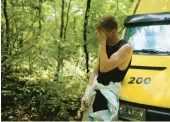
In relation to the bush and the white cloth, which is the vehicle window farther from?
the bush

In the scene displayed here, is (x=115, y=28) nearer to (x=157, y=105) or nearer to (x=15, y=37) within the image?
(x=157, y=105)

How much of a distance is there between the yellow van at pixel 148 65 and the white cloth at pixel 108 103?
0.34 m

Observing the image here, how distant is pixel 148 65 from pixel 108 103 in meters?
0.92

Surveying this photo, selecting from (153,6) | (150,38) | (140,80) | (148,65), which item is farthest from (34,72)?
Result: (140,80)

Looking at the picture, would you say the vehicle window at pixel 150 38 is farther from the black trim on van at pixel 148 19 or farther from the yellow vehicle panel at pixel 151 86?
the yellow vehicle panel at pixel 151 86

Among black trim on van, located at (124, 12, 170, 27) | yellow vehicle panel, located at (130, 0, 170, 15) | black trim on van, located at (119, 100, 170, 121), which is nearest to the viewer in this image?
black trim on van, located at (119, 100, 170, 121)

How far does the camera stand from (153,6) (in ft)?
16.5

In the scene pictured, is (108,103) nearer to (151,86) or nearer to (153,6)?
(151,86)

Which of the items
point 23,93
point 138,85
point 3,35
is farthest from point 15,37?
point 138,85

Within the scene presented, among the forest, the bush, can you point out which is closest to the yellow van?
the forest

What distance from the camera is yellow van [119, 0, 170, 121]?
139 inches

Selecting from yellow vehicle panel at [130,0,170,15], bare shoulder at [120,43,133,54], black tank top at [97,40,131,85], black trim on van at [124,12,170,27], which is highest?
yellow vehicle panel at [130,0,170,15]

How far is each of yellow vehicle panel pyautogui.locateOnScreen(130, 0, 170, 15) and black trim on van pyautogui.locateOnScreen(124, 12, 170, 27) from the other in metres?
0.11

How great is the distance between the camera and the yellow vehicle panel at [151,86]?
3.50 meters
